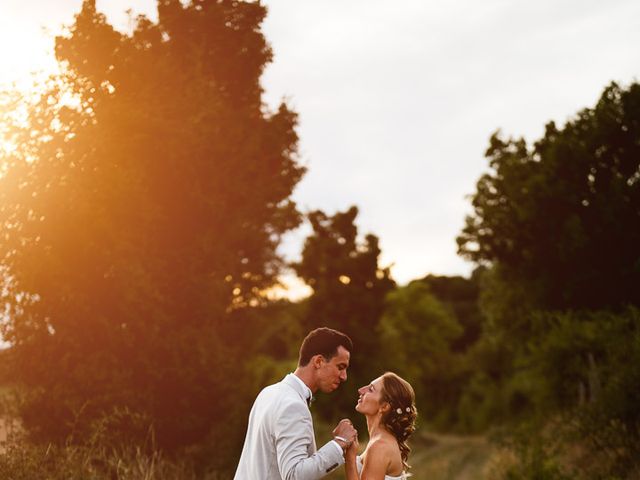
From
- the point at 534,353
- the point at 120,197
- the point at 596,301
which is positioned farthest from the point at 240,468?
the point at 596,301

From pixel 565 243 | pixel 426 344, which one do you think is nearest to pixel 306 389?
pixel 565 243

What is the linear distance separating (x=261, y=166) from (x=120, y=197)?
264 inches

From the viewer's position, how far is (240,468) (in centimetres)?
562

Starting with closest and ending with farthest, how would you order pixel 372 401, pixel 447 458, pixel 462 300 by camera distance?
pixel 372 401, pixel 447 458, pixel 462 300

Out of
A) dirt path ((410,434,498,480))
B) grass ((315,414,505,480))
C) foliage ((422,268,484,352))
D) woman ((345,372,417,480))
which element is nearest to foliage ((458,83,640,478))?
grass ((315,414,505,480))

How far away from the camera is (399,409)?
6.91 m

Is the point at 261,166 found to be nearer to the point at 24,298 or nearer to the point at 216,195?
the point at 216,195

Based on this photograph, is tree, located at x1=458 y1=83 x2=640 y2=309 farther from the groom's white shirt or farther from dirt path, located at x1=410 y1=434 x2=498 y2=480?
the groom's white shirt

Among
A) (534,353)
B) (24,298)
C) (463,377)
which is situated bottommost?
(463,377)

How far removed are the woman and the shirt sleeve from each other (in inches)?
67.3

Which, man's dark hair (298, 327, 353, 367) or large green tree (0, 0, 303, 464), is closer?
man's dark hair (298, 327, 353, 367)

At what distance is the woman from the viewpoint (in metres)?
6.79

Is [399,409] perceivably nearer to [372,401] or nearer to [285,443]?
[372,401]

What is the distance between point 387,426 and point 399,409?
191mm
